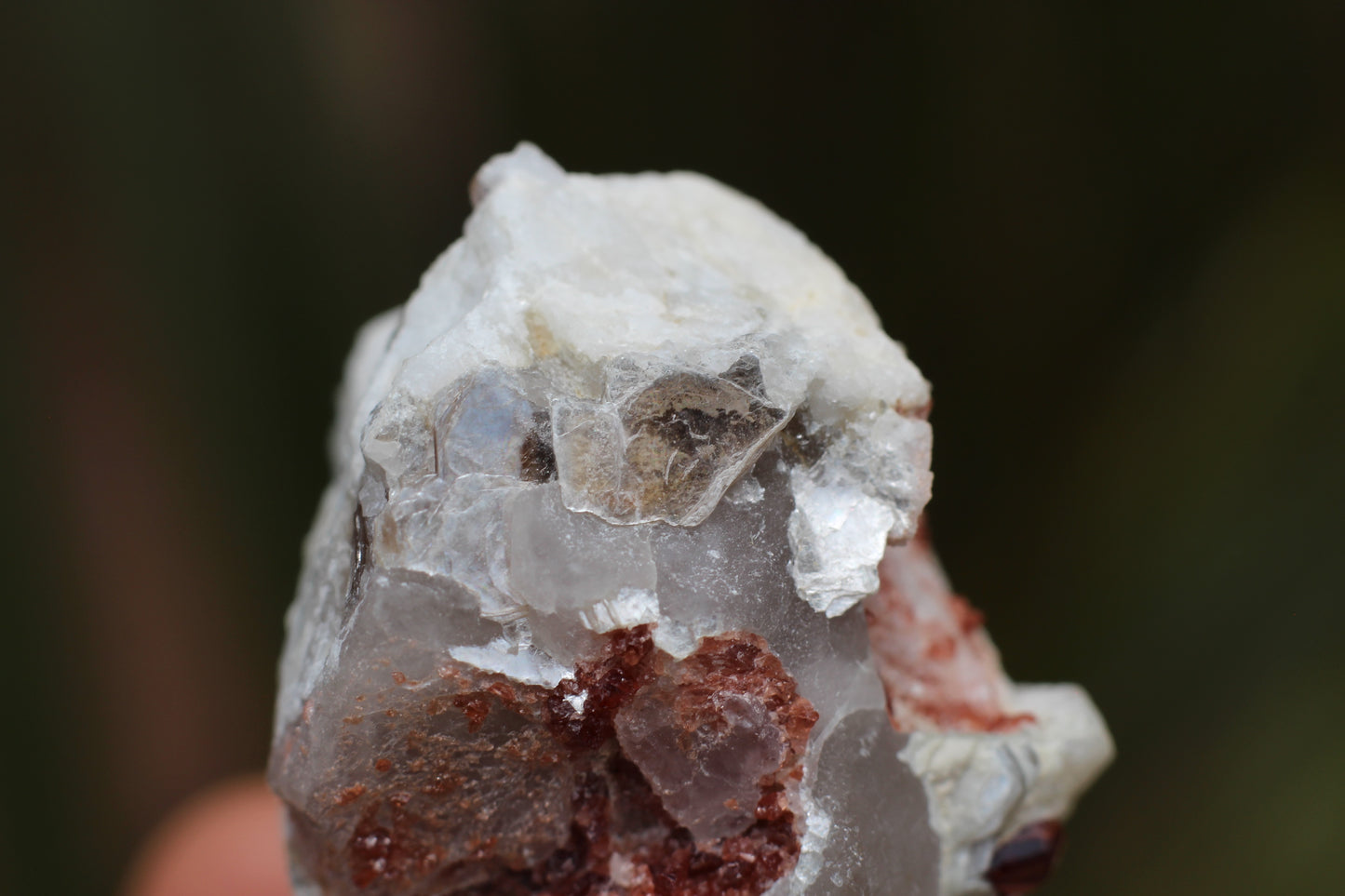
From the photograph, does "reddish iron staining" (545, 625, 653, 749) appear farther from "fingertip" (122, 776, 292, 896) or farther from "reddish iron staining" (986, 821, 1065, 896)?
"fingertip" (122, 776, 292, 896)

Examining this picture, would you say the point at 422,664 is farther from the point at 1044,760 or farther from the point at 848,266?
the point at 848,266

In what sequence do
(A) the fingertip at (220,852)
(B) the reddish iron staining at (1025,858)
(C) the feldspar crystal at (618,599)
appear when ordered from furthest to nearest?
(A) the fingertip at (220,852) → (B) the reddish iron staining at (1025,858) → (C) the feldspar crystal at (618,599)

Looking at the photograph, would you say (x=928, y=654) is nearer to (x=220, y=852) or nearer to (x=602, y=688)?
(x=602, y=688)

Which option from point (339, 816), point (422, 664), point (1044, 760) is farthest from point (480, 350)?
point (1044, 760)

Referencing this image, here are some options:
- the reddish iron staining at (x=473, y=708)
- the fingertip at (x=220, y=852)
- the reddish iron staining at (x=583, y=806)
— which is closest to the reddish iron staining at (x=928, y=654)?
the reddish iron staining at (x=583, y=806)

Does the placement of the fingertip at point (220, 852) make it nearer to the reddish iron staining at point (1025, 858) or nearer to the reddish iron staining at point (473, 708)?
the reddish iron staining at point (473, 708)

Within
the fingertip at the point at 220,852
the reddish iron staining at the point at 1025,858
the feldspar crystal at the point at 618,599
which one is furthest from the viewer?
the fingertip at the point at 220,852
